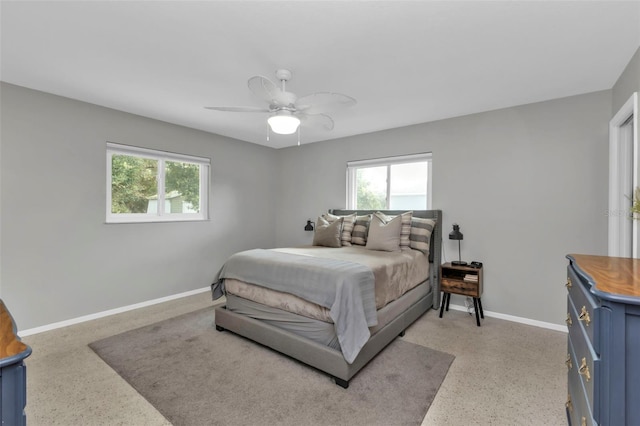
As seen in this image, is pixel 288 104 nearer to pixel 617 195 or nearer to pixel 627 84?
pixel 627 84

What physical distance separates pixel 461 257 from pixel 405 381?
197cm

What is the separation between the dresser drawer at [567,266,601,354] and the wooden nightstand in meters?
1.57

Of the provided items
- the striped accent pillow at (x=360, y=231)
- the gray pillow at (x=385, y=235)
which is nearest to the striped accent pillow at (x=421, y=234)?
the gray pillow at (x=385, y=235)

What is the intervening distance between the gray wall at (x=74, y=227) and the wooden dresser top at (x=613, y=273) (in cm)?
415

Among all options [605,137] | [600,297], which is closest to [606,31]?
[605,137]

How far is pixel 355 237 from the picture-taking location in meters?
3.81

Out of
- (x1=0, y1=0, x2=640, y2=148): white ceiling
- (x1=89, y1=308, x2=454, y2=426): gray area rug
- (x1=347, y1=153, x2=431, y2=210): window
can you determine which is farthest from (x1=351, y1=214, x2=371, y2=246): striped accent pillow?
(x1=0, y1=0, x2=640, y2=148): white ceiling

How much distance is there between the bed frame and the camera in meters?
2.02

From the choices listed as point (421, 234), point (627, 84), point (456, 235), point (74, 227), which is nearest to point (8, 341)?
point (74, 227)

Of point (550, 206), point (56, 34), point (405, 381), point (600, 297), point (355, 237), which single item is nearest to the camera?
point (600, 297)

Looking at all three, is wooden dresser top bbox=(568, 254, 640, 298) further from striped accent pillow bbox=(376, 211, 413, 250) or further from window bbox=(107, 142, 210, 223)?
window bbox=(107, 142, 210, 223)

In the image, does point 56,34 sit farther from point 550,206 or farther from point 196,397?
point 550,206

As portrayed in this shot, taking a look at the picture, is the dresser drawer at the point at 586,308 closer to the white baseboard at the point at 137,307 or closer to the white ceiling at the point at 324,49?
the white ceiling at the point at 324,49

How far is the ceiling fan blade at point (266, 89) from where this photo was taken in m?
1.92
